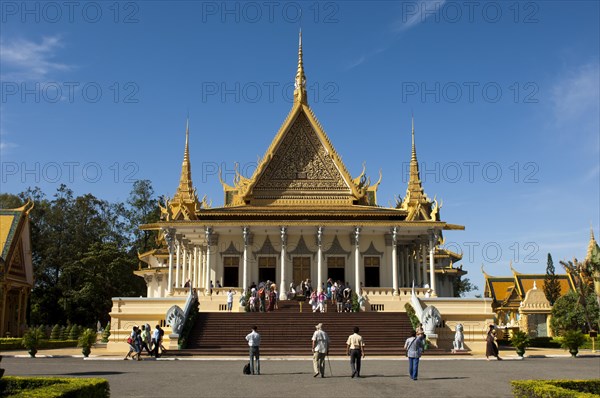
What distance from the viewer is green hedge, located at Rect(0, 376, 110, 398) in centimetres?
841

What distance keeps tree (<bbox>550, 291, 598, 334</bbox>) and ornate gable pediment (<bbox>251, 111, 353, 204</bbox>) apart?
15386 millimetres

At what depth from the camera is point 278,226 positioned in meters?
31.4

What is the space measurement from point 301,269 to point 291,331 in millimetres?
10176

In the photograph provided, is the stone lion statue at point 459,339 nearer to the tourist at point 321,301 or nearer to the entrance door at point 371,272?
the tourist at point 321,301

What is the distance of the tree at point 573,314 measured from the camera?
3856cm

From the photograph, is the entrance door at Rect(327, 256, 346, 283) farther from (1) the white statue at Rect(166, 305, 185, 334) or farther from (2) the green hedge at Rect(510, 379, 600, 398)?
(2) the green hedge at Rect(510, 379, 600, 398)

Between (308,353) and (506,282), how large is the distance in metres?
36.3

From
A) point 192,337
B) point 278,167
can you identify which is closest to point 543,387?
point 192,337

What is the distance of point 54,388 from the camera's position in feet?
29.5

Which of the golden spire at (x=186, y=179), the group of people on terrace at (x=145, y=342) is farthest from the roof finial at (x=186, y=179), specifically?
the group of people on terrace at (x=145, y=342)

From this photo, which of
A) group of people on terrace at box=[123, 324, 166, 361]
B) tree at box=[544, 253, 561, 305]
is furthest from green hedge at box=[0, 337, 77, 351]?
tree at box=[544, 253, 561, 305]

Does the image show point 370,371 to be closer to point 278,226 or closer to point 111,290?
point 278,226

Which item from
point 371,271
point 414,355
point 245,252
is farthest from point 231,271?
point 414,355

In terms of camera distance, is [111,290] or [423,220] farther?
[111,290]
